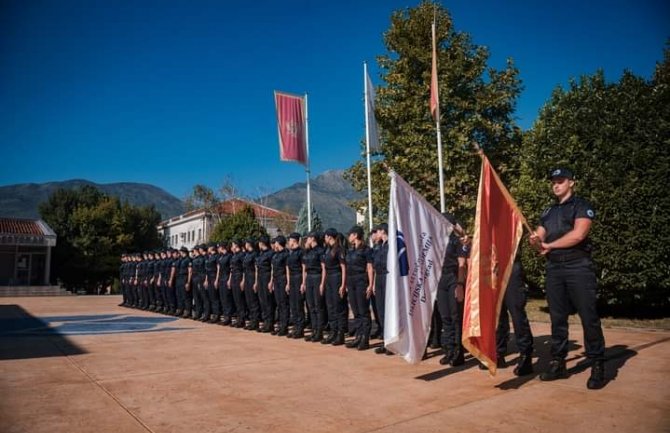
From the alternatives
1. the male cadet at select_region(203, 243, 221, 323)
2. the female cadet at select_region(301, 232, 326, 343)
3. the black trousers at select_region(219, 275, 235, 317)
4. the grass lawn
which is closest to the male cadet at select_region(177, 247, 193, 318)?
the male cadet at select_region(203, 243, 221, 323)

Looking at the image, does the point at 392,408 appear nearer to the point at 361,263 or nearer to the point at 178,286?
the point at 361,263

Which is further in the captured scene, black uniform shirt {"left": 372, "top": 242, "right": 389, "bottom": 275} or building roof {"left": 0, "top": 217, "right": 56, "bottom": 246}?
building roof {"left": 0, "top": 217, "right": 56, "bottom": 246}

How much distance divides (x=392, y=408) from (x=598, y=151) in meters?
8.10

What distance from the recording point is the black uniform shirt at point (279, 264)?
9.28 metres

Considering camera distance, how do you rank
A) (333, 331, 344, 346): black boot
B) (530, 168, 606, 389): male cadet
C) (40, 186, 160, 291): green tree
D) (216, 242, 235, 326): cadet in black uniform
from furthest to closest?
(40, 186, 160, 291): green tree → (216, 242, 235, 326): cadet in black uniform → (333, 331, 344, 346): black boot → (530, 168, 606, 389): male cadet

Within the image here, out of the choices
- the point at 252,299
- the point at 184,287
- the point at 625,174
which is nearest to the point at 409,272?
the point at 252,299

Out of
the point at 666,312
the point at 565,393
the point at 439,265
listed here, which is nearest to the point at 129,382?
the point at 439,265

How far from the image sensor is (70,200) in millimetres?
42812

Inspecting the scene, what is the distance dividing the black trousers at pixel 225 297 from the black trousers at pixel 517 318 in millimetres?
6605

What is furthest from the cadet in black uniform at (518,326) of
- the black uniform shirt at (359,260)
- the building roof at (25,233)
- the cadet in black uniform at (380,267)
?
the building roof at (25,233)

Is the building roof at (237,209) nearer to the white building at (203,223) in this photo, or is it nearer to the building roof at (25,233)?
the white building at (203,223)

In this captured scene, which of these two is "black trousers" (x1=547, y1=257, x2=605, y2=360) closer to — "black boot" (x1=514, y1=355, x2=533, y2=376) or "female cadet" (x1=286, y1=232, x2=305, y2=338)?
"black boot" (x1=514, y1=355, x2=533, y2=376)

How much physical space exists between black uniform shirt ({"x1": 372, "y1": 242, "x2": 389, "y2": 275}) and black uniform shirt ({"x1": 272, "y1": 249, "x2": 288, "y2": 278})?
86.8 inches

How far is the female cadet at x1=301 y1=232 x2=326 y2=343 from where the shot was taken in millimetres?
8273
